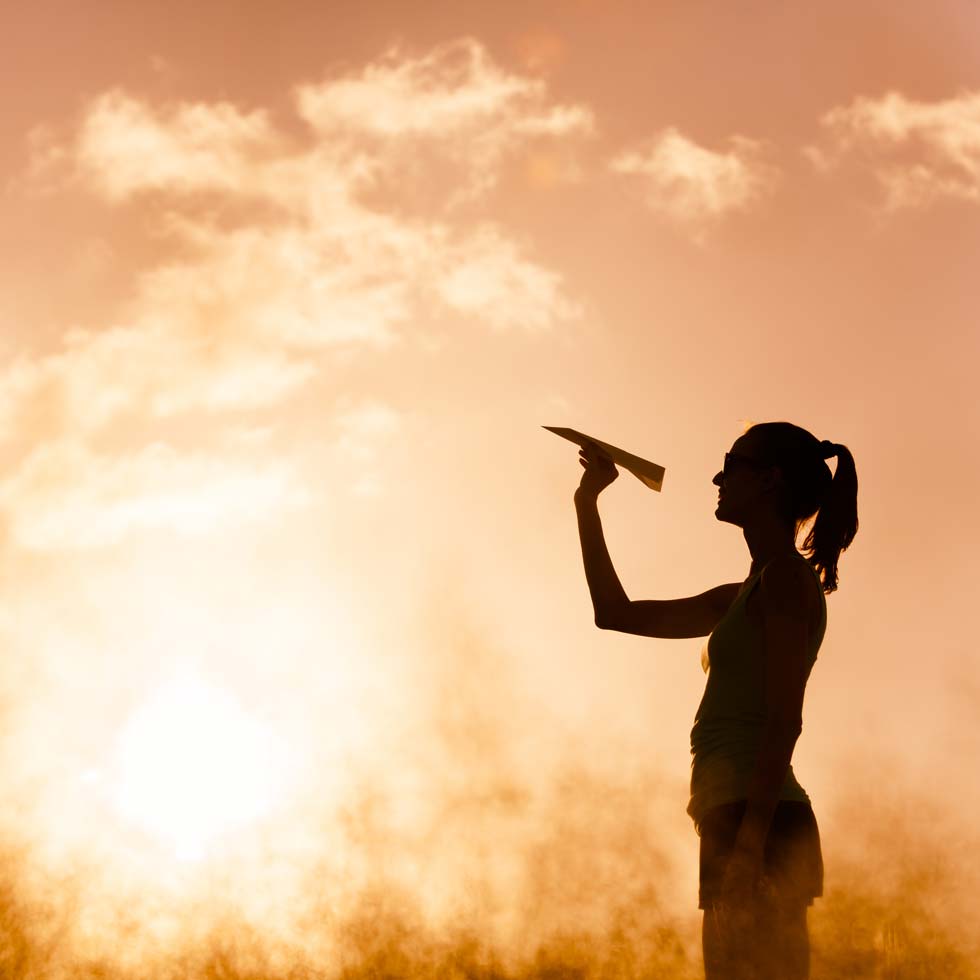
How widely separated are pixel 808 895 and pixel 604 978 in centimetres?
561

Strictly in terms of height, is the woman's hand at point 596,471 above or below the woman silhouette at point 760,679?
above

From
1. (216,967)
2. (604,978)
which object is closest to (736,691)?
(604,978)

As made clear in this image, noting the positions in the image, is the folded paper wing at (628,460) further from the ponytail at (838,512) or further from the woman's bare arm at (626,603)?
the ponytail at (838,512)

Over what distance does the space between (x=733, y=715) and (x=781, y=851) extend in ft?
1.27

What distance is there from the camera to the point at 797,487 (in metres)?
3.42

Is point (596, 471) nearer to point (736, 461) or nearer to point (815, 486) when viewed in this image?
point (736, 461)

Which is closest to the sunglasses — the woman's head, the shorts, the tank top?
the woman's head

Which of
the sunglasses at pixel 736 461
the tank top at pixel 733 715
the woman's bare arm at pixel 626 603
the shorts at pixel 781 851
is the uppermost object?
the sunglasses at pixel 736 461

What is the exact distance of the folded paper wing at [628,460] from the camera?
3.49 m

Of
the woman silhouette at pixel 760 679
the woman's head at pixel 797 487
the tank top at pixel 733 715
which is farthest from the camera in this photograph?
the woman's head at pixel 797 487

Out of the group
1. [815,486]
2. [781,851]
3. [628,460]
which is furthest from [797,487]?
[781,851]

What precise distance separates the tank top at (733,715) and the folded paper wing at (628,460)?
0.48 metres

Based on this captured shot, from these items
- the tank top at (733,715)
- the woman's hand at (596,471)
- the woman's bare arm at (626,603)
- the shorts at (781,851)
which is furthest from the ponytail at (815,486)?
the shorts at (781,851)

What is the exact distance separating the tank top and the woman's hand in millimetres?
745
